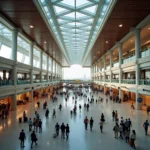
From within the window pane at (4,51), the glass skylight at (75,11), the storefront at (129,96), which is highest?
the glass skylight at (75,11)

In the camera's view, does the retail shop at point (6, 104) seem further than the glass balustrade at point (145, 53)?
Yes

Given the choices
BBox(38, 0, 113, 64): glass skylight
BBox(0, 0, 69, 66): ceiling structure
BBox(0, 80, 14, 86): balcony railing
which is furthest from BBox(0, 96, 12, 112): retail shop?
BBox(38, 0, 113, 64): glass skylight

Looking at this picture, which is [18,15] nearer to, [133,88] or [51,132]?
[51,132]

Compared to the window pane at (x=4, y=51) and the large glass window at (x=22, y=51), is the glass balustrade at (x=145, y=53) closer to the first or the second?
the window pane at (x=4, y=51)

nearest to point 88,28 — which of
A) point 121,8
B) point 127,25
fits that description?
point 127,25

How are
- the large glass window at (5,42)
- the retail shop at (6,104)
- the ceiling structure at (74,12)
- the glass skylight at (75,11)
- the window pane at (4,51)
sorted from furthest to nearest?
1. the window pane at (4,51)
2. the large glass window at (5,42)
3. the retail shop at (6,104)
4. the glass skylight at (75,11)
5. the ceiling structure at (74,12)

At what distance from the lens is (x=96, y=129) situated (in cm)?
1243

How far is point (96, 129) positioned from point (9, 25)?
15840 millimetres

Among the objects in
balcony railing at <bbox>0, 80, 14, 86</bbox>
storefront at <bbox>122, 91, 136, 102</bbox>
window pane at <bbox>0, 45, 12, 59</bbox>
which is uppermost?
window pane at <bbox>0, 45, 12, 59</bbox>

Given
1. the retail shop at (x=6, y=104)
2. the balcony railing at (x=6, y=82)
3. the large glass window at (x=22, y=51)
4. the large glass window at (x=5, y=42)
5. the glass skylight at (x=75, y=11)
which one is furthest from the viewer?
the large glass window at (x=22, y=51)

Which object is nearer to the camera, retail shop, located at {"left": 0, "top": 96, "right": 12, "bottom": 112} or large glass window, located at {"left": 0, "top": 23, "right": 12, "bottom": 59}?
retail shop, located at {"left": 0, "top": 96, "right": 12, "bottom": 112}

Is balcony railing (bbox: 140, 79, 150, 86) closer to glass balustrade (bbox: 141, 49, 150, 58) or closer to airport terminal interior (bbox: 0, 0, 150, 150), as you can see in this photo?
airport terminal interior (bbox: 0, 0, 150, 150)

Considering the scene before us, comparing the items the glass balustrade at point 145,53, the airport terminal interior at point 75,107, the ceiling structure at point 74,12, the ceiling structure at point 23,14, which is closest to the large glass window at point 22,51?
the airport terminal interior at point 75,107

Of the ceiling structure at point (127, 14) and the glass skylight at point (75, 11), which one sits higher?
the glass skylight at point (75, 11)
